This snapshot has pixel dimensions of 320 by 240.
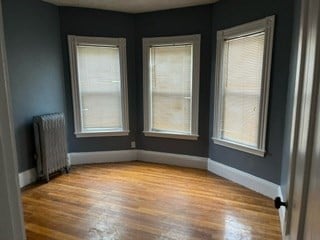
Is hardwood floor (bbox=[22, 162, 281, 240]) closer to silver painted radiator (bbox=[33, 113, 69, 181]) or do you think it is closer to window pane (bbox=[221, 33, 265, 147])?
silver painted radiator (bbox=[33, 113, 69, 181])

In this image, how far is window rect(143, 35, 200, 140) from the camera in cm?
355

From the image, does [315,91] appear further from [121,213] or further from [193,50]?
[193,50]

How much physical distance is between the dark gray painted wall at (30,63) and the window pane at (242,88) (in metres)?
2.36

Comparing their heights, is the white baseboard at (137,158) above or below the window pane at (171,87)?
below

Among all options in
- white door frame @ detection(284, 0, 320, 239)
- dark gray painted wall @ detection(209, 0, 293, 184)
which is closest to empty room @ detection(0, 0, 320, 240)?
dark gray painted wall @ detection(209, 0, 293, 184)

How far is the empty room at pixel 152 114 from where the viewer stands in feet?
7.97

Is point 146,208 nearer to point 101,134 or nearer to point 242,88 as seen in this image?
point 101,134

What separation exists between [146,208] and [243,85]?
1831 millimetres

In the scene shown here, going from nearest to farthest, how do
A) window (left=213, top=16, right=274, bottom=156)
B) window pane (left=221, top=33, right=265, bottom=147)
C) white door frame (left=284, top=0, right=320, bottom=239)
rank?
1. white door frame (left=284, top=0, right=320, bottom=239)
2. window (left=213, top=16, right=274, bottom=156)
3. window pane (left=221, top=33, right=265, bottom=147)

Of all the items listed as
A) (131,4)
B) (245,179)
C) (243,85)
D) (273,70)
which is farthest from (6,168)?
(131,4)

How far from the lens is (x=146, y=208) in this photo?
261 centimetres

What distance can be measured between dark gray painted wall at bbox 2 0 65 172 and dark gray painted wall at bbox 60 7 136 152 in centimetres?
12

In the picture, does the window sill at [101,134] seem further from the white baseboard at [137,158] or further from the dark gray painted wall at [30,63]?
the dark gray painted wall at [30,63]

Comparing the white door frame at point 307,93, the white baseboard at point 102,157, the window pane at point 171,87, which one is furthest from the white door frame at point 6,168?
the white baseboard at point 102,157
